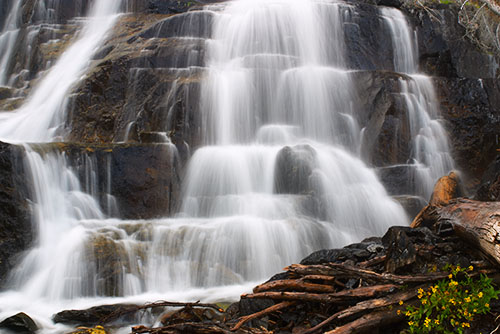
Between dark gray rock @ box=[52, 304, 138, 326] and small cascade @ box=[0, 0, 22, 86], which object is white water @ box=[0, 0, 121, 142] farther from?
dark gray rock @ box=[52, 304, 138, 326]

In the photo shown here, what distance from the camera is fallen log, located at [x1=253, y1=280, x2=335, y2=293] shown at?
4.41 metres

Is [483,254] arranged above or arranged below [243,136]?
below

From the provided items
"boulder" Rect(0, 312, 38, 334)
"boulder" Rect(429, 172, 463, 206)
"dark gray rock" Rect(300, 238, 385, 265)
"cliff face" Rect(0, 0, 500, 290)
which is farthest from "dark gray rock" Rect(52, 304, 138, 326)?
"boulder" Rect(429, 172, 463, 206)

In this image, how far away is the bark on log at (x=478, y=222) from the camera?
383 centimetres

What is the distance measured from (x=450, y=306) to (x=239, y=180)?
7.37 m

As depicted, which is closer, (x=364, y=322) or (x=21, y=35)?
(x=364, y=322)

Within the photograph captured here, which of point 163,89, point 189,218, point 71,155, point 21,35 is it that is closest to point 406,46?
point 163,89

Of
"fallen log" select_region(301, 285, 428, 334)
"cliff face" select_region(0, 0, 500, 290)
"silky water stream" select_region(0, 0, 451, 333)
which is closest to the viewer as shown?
"fallen log" select_region(301, 285, 428, 334)

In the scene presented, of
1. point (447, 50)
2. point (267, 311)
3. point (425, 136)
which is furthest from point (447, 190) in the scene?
point (447, 50)

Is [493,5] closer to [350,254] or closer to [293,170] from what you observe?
[293,170]

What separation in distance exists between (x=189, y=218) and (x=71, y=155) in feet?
9.75

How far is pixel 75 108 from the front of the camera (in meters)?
13.6

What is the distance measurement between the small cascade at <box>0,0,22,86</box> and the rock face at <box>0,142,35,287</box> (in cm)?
1197

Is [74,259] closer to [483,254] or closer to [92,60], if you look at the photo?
[483,254]
